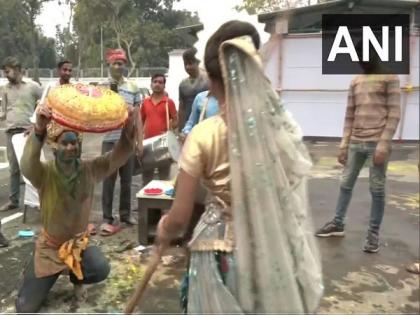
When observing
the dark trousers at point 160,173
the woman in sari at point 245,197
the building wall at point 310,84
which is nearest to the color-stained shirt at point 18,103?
the dark trousers at point 160,173

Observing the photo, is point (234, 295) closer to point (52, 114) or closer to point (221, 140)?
point (221, 140)

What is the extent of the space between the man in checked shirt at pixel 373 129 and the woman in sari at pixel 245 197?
2456mm

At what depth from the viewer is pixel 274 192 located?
1.79m

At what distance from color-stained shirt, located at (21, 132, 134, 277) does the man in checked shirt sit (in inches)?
86.6

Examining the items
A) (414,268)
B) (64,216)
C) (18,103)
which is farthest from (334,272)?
(18,103)

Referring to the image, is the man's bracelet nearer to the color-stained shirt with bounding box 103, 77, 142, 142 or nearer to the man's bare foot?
the man's bare foot

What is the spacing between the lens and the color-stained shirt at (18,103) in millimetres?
5832

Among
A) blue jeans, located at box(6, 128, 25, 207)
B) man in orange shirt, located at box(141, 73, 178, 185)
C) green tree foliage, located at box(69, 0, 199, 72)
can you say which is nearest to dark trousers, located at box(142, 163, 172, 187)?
man in orange shirt, located at box(141, 73, 178, 185)

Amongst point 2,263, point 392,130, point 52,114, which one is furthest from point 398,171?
point 52,114

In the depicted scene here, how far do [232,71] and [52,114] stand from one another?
3.51ft

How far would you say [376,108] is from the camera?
166 inches

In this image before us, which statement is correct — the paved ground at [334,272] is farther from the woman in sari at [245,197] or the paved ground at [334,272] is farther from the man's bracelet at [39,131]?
the woman in sari at [245,197]

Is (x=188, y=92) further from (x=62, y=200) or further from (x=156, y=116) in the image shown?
(x=62, y=200)

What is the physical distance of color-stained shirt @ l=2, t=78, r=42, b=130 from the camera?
583 cm
